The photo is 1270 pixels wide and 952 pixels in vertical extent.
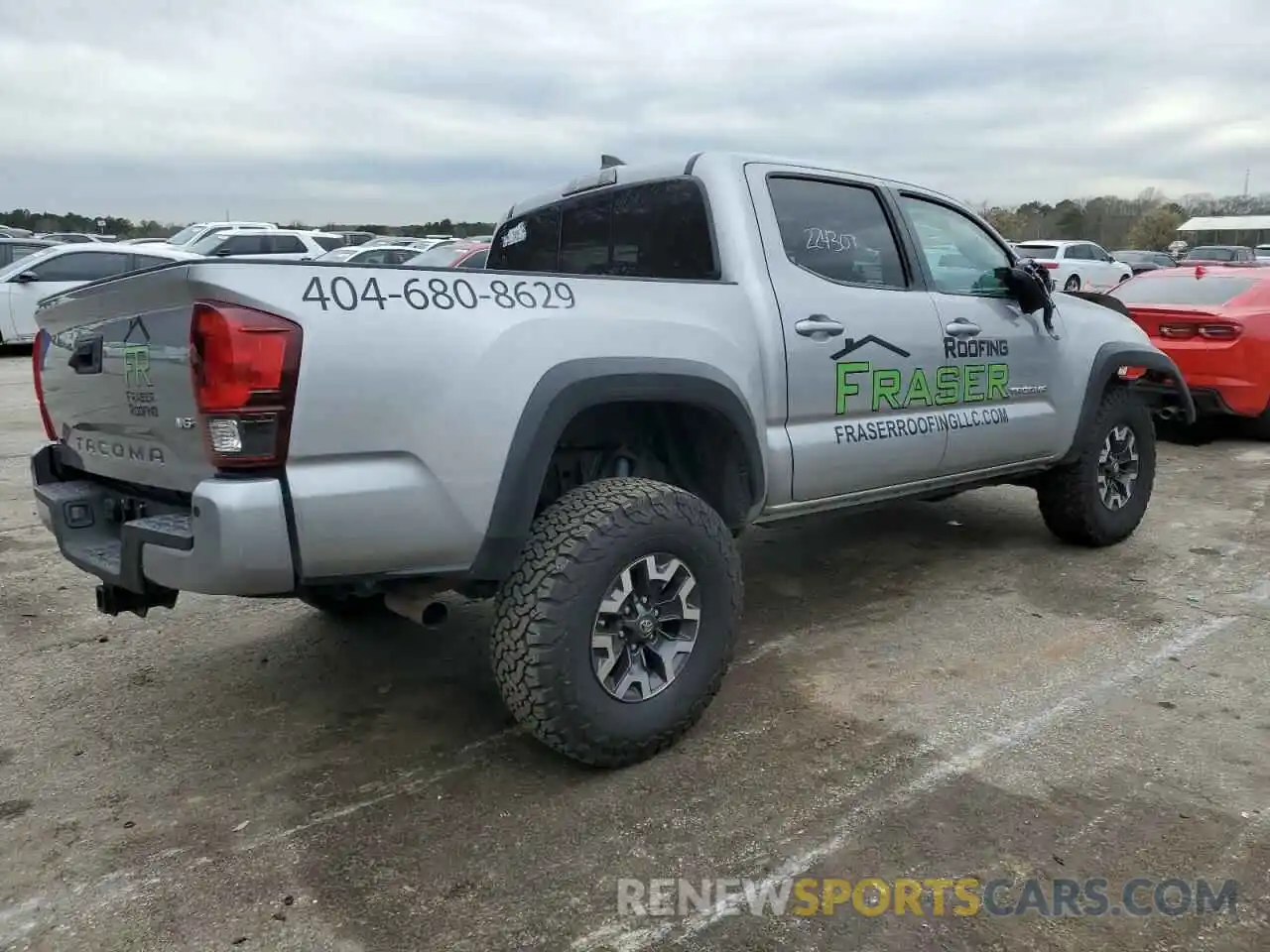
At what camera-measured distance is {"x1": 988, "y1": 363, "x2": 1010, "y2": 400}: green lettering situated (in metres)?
4.47

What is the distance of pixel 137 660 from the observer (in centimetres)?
396

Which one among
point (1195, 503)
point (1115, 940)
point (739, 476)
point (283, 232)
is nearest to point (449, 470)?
point (739, 476)

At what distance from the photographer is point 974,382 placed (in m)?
4.38

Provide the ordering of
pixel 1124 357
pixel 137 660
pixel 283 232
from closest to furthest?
pixel 137 660 → pixel 1124 357 → pixel 283 232

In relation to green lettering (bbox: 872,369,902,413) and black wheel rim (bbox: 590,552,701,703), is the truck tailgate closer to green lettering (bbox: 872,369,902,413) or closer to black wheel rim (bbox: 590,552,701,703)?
black wheel rim (bbox: 590,552,701,703)

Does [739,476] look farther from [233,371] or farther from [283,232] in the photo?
[283,232]

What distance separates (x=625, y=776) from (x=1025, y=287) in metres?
2.98

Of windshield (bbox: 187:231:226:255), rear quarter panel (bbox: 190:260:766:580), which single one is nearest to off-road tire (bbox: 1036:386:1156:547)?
rear quarter panel (bbox: 190:260:766:580)

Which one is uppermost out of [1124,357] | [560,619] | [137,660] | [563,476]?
[1124,357]

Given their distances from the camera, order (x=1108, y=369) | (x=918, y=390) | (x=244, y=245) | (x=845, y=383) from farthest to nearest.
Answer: (x=244, y=245) < (x=1108, y=369) < (x=918, y=390) < (x=845, y=383)

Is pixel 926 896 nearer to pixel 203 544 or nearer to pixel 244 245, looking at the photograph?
pixel 203 544

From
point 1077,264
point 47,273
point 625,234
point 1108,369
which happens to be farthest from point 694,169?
point 1077,264

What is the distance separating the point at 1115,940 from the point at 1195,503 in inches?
196

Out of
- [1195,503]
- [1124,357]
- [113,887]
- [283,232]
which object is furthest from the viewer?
[283,232]
